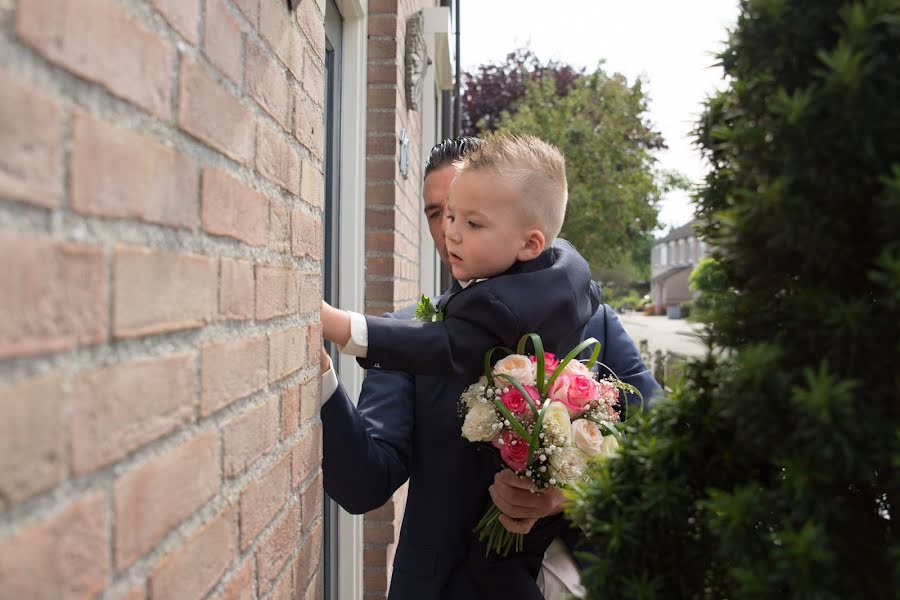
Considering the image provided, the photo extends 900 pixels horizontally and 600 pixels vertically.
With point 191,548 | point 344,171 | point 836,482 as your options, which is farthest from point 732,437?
point 344,171

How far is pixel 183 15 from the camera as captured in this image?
91 centimetres

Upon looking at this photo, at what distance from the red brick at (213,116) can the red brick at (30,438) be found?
416 mm

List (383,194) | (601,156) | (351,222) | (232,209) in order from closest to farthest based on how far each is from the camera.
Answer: (232,209) < (351,222) < (383,194) < (601,156)

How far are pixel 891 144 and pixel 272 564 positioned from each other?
3.88 feet

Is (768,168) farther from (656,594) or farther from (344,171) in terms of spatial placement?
(344,171)

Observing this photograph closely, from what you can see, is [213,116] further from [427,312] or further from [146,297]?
[427,312]

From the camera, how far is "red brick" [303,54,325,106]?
1.55 metres

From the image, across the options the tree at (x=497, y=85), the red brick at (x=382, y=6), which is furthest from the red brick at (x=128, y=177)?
the tree at (x=497, y=85)

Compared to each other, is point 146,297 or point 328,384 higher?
point 146,297

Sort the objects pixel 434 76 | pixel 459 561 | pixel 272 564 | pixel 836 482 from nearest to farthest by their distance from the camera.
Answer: pixel 836 482 < pixel 272 564 < pixel 459 561 < pixel 434 76

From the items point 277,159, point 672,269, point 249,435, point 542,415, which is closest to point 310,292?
point 277,159

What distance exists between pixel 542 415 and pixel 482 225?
626 millimetres

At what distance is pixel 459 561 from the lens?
204 cm

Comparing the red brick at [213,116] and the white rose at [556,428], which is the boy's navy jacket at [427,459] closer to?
the white rose at [556,428]
